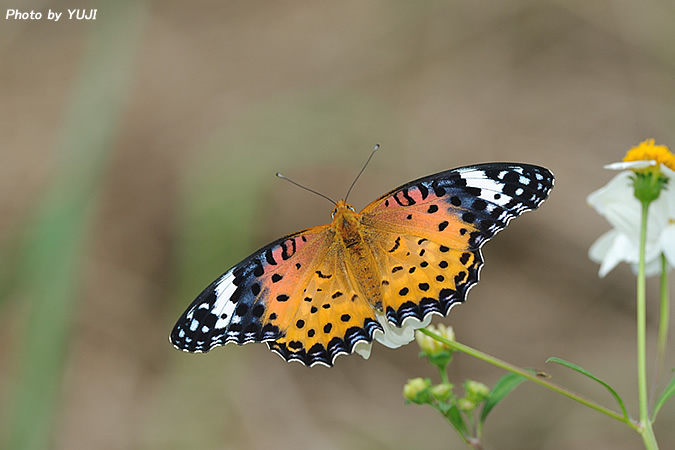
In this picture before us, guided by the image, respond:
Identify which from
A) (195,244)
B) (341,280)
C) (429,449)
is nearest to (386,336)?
(341,280)

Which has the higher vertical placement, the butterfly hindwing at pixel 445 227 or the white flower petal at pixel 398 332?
the butterfly hindwing at pixel 445 227

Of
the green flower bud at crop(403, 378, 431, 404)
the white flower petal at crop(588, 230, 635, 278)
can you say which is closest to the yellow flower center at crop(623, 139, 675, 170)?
the white flower petal at crop(588, 230, 635, 278)

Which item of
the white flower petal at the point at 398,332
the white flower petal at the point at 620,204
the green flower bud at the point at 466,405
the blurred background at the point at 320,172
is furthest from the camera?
the blurred background at the point at 320,172

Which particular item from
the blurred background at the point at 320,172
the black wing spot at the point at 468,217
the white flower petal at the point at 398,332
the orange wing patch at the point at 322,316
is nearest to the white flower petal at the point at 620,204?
the black wing spot at the point at 468,217

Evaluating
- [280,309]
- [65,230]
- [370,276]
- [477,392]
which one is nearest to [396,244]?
[370,276]

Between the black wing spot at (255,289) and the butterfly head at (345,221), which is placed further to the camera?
the butterfly head at (345,221)

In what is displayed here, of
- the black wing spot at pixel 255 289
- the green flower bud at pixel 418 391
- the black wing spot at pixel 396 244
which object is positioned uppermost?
the black wing spot at pixel 396 244

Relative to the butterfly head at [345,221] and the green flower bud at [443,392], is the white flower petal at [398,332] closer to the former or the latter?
the green flower bud at [443,392]

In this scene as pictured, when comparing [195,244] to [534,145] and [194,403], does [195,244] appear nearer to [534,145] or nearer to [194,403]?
[194,403]
